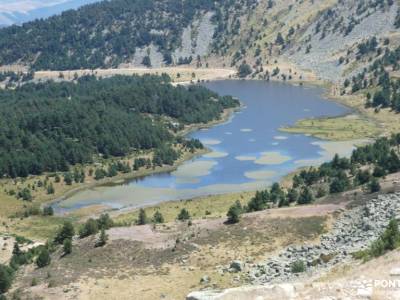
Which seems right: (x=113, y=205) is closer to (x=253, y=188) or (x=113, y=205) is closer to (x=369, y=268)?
(x=253, y=188)

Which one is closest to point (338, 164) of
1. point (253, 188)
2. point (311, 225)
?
point (253, 188)

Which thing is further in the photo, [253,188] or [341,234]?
[253,188]

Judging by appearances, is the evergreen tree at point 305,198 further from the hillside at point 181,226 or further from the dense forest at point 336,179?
the hillside at point 181,226

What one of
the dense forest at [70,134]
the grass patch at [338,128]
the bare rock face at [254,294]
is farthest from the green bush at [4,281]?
the grass patch at [338,128]

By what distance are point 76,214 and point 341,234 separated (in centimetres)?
5421

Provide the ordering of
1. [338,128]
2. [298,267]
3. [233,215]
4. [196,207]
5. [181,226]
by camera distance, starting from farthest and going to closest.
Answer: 1. [338,128]
2. [196,207]
3. [181,226]
4. [233,215]
5. [298,267]

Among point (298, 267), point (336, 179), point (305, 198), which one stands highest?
point (298, 267)

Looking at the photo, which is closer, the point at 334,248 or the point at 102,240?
the point at 334,248

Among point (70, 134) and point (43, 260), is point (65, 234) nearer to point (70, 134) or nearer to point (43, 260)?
point (43, 260)

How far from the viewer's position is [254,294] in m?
40.2

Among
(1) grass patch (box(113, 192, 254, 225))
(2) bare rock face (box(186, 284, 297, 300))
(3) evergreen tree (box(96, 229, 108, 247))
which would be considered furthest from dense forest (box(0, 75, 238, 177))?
(2) bare rock face (box(186, 284, 297, 300))

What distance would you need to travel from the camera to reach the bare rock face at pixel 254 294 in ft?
130

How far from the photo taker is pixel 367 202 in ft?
264

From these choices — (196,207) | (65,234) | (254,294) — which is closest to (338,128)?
(196,207)
